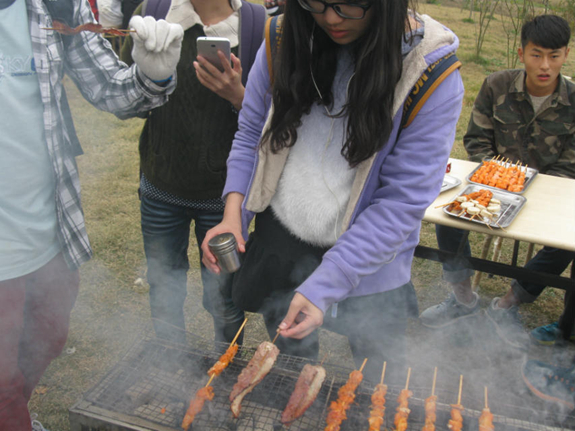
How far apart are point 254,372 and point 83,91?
1.75 meters

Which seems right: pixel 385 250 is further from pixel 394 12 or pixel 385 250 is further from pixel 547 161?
pixel 547 161

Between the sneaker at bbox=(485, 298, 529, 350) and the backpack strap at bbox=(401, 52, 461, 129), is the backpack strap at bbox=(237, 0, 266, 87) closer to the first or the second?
Answer: the backpack strap at bbox=(401, 52, 461, 129)

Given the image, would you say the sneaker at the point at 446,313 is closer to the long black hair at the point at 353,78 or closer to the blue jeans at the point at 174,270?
the blue jeans at the point at 174,270

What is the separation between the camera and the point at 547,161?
4.14 metres

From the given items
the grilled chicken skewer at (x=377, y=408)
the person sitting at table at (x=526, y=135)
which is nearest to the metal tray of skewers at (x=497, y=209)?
the person sitting at table at (x=526, y=135)

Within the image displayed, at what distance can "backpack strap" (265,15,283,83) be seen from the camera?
194cm

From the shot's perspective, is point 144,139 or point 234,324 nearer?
point 144,139

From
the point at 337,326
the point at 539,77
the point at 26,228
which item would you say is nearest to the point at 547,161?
the point at 539,77

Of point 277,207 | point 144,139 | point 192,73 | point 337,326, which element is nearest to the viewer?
point 277,207

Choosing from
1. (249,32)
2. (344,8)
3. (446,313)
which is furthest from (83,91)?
(446,313)

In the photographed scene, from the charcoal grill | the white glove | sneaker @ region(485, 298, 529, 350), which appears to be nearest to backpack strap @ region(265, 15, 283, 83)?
the white glove

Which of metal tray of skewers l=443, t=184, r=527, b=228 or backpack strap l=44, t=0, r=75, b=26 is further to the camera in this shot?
metal tray of skewers l=443, t=184, r=527, b=228

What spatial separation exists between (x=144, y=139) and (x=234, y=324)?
4.58 ft

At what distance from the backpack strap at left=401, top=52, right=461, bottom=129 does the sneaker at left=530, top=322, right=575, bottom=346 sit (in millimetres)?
3067
